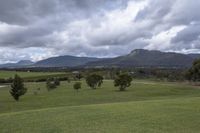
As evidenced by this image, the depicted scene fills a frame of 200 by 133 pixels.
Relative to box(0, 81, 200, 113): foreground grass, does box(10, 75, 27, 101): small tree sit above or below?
above

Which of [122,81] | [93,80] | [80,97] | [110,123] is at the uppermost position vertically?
[93,80]

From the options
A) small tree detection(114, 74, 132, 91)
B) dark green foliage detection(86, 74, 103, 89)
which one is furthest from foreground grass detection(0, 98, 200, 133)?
dark green foliage detection(86, 74, 103, 89)

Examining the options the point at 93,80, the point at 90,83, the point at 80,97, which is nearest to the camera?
the point at 80,97

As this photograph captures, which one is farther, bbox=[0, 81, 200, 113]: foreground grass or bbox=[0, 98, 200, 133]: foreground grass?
bbox=[0, 81, 200, 113]: foreground grass

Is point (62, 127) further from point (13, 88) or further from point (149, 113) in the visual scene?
point (13, 88)

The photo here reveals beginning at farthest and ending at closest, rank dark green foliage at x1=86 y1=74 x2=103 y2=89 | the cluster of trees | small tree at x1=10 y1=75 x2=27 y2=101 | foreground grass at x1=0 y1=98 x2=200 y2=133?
dark green foliage at x1=86 y1=74 x2=103 y2=89 → the cluster of trees → small tree at x1=10 y1=75 x2=27 y2=101 → foreground grass at x1=0 y1=98 x2=200 y2=133

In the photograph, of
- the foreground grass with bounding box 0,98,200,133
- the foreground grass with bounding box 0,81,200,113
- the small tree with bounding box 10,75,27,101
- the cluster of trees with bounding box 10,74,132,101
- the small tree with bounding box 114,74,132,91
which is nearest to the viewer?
the foreground grass with bounding box 0,98,200,133

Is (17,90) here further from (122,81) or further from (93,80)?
(93,80)

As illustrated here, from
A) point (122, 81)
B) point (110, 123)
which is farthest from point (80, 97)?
point (110, 123)

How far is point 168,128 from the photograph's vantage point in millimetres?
20109

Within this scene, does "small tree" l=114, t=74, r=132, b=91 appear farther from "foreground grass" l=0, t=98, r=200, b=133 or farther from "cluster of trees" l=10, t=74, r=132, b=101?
"foreground grass" l=0, t=98, r=200, b=133

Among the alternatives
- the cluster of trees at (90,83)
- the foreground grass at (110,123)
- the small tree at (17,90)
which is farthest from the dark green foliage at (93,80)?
the foreground grass at (110,123)

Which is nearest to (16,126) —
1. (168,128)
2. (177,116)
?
(168,128)

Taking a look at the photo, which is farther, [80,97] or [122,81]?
[122,81]
